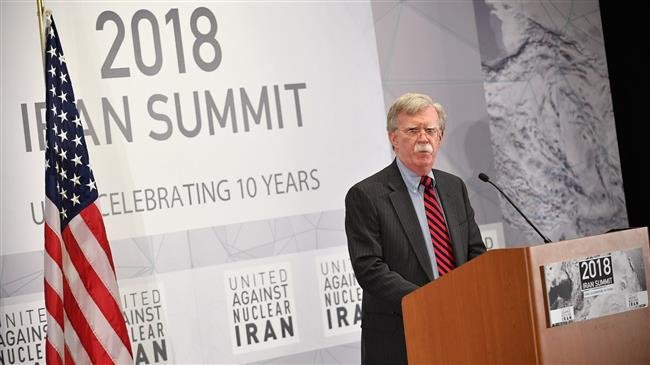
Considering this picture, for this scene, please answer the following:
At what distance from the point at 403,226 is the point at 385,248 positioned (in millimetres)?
105

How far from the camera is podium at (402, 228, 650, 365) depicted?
2.42m

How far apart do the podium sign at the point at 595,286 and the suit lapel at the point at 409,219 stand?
2.85ft

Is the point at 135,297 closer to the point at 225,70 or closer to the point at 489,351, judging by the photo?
the point at 225,70

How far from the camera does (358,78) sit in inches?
188

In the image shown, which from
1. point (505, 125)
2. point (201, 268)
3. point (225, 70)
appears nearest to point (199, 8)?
point (225, 70)

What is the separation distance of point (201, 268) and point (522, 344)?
218 cm

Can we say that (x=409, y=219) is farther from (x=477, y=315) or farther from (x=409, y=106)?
(x=477, y=315)

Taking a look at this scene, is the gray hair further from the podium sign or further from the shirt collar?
the podium sign

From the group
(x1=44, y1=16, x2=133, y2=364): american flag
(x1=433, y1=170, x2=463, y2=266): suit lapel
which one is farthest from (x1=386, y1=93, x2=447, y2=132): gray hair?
(x1=44, y1=16, x2=133, y2=364): american flag

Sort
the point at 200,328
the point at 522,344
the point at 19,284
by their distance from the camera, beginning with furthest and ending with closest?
the point at 200,328 → the point at 19,284 → the point at 522,344

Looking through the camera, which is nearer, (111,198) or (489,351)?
(489,351)

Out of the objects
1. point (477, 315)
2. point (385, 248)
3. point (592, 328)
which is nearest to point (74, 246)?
point (385, 248)

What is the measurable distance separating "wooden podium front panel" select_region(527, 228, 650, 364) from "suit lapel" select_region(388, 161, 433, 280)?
86cm


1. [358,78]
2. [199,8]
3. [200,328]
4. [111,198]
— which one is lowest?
[200,328]
